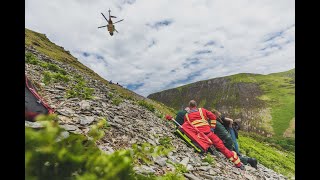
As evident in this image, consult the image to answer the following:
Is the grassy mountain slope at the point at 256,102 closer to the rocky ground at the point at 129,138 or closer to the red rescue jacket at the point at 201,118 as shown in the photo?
the red rescue jacket at the point at 201,118

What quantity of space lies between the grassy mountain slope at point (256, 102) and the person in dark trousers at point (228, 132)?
87.1 metres

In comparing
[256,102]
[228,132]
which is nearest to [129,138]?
[228,132]

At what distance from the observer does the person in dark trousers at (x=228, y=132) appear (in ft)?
48.7

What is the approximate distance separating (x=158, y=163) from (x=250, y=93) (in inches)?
6896

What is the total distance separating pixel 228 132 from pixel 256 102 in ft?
488

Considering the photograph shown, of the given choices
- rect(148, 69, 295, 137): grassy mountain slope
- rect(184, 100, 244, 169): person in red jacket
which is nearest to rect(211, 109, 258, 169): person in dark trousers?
rect(184, 100, 244, 169): person in red jacket

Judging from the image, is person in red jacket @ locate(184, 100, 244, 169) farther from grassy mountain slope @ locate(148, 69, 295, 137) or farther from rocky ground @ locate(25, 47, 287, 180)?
grassy mountain slope @ locate(148, 69, 295, 137)

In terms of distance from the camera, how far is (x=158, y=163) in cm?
838

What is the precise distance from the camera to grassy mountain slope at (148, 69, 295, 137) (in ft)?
381

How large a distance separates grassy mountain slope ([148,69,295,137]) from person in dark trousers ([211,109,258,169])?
87077mm

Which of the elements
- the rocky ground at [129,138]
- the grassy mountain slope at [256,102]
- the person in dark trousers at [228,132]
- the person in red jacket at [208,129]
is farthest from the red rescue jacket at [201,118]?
the grassy mountain slope at [256,102]
